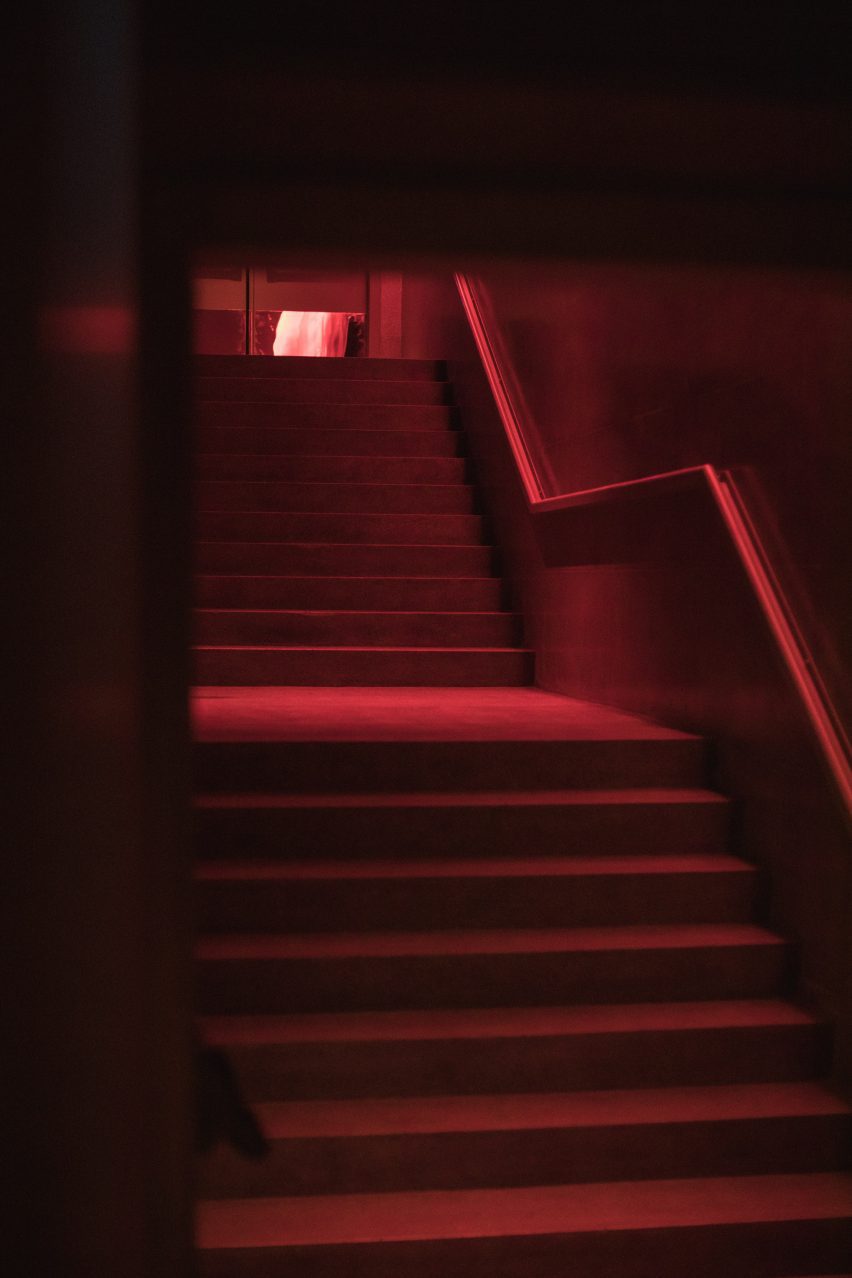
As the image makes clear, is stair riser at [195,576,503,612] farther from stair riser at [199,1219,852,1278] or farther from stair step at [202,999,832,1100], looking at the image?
stair riser at [199,1219,852,1278]

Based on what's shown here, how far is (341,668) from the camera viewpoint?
5.56 m

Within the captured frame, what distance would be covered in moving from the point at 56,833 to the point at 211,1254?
8.06ft

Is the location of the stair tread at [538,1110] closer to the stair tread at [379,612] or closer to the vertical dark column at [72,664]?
the vertical dark column at [72,664]

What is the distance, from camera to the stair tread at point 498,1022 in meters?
2.96

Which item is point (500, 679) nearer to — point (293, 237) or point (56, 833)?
point (293, 237)

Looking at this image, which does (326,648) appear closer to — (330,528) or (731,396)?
(330,528)

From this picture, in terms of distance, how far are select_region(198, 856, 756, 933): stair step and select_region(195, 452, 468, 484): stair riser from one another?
11.4 feet

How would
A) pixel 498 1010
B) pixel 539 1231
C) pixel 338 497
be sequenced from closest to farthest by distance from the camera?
pixel 539 1231
pixel 498 1010
pixel 338 497

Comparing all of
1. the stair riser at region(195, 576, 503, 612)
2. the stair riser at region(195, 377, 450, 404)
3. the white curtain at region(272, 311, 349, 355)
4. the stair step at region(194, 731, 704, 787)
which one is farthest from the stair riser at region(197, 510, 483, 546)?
the white curtain at region(272, 311, 349, 355)

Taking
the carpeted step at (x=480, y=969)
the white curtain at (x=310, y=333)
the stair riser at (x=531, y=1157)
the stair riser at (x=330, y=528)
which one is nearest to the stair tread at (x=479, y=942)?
the carpeted step at (x=480, y=969)

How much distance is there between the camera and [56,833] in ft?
1.33

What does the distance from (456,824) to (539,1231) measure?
1289 mm

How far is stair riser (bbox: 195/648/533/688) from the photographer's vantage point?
5.48m

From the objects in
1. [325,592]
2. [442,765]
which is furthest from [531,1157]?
[325,592]
